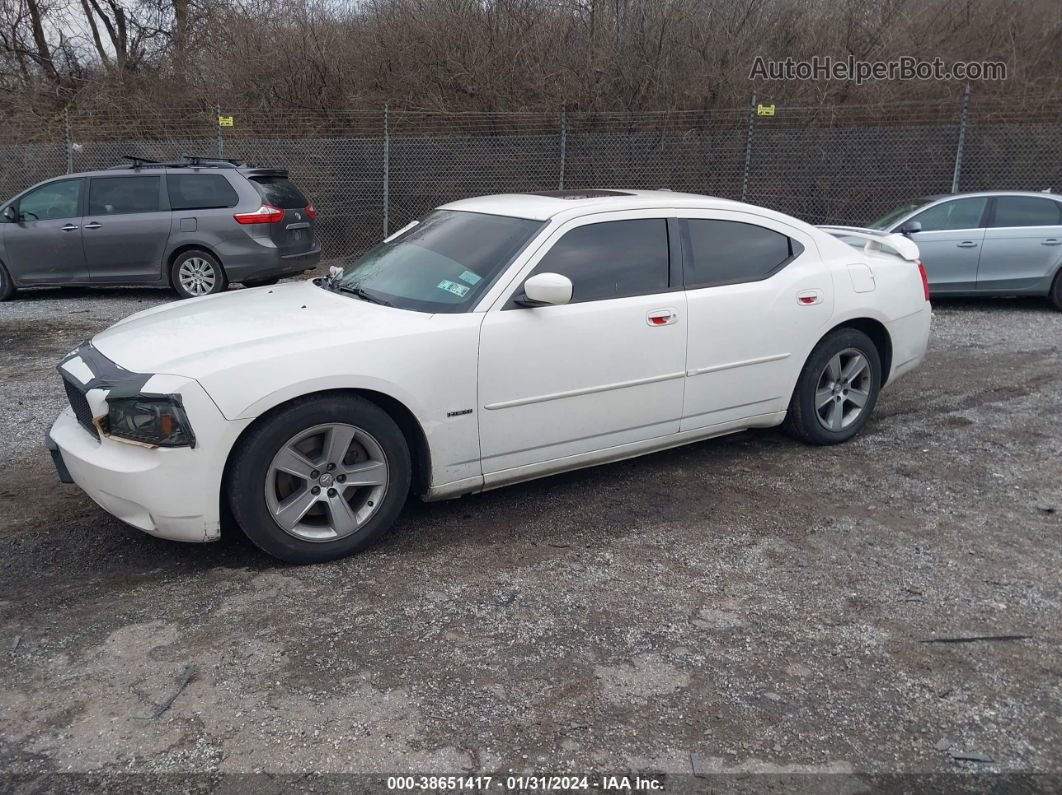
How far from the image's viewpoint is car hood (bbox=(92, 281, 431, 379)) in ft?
11.8

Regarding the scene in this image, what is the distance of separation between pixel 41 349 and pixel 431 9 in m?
12.2

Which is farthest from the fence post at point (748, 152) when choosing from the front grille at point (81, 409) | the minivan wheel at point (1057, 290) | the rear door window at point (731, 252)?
the front grille at point (81, 409)

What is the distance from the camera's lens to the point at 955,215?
997 cm

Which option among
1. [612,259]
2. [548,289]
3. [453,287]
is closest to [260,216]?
[453,287]

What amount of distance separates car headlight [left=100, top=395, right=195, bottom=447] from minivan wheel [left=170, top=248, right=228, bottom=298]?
7.37 metres

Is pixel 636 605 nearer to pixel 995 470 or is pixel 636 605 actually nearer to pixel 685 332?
pixel 685 332

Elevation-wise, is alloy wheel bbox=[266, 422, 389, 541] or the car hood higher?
the car hood

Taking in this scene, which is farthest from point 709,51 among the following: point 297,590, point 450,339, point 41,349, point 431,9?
point 297,590

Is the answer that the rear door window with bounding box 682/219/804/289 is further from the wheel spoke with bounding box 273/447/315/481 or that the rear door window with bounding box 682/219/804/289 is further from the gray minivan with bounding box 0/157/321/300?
the gray minivan with bounding box 0/157/321/300

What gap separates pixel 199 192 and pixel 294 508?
8014mm

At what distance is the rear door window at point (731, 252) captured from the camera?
15.5ft

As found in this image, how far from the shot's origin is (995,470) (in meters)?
5.00

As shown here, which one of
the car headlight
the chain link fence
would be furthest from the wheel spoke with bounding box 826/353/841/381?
the chain link fence

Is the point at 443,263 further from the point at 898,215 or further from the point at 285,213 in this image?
the point at 898,215
